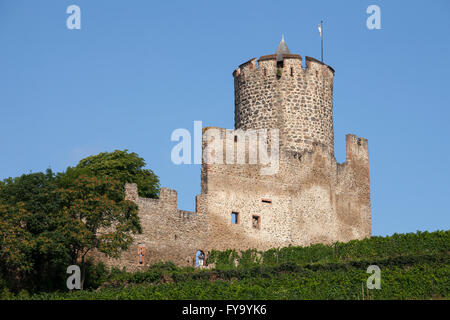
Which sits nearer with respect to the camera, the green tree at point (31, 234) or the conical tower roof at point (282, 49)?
the green tree at point (31, 234)

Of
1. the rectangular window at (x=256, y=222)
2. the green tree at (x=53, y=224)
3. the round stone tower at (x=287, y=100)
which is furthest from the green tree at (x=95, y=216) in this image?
the round stone tower at (x=287, y=100)

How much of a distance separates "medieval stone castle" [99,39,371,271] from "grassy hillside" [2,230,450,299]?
3.74ft

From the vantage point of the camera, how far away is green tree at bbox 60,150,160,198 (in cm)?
4247

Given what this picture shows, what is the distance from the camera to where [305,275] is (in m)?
33.0

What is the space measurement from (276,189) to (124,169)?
8.30 meters

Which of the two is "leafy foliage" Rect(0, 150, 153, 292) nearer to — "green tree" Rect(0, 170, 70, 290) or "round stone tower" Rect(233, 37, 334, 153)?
"green tree" Rect(0, 170, 70, 290)

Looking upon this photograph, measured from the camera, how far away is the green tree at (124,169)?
4247cm

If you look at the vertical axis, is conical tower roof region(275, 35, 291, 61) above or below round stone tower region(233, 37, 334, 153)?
above

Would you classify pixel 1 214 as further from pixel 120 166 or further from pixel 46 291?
pixel 120 166

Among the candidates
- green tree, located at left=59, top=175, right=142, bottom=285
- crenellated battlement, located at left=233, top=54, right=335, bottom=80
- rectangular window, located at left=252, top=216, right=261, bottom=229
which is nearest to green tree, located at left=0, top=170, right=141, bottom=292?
green tree, located at left=59, top=175, right=142, bottom=285

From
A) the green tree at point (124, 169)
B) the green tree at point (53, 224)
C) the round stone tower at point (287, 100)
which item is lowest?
the green tree at point (53, 224)

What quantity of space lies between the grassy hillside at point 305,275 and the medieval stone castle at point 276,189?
1.14 metres

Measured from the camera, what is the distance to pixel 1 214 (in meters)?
30.9

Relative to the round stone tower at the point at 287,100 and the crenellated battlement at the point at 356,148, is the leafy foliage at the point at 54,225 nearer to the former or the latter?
the round stone tower at the point at 287,100
